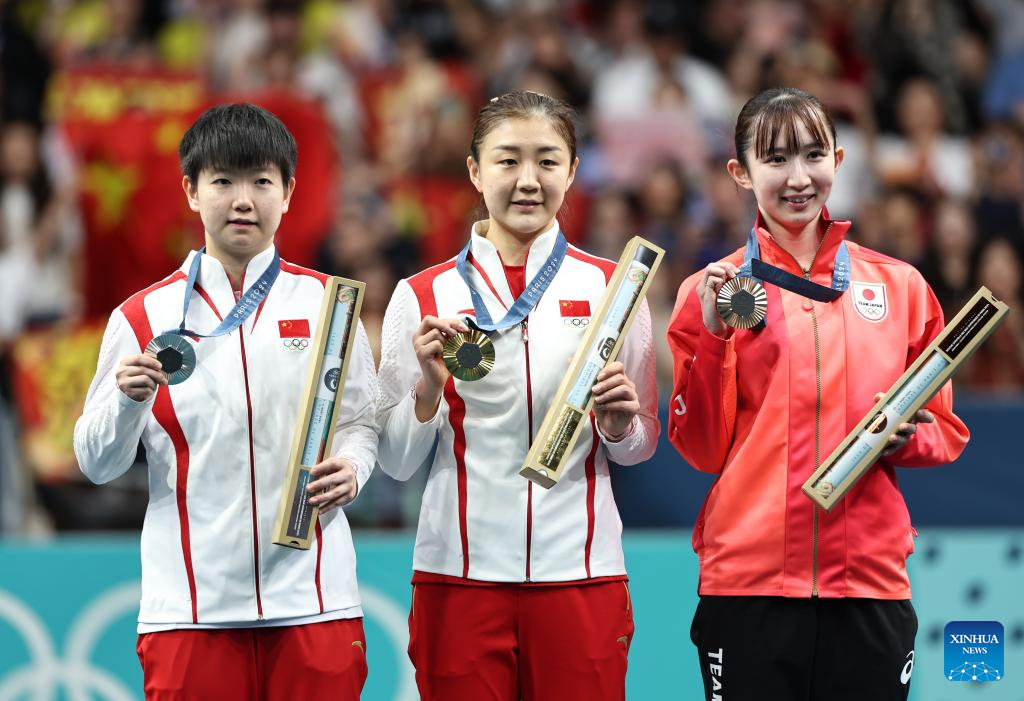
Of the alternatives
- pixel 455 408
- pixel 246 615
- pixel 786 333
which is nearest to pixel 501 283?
pixel 455 408

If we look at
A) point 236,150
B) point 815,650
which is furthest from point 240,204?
point 815,650

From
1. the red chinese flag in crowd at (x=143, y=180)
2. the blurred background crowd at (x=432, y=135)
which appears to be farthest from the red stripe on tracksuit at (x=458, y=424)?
the red chinese flag in crowd at (x=143, y=180)

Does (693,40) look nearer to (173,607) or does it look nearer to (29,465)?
(29,465)

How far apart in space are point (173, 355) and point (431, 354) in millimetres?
620

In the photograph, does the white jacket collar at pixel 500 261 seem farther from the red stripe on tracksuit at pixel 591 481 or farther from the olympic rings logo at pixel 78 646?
the olympic rings logo at pixel 78 646

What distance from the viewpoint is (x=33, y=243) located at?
9.20 m

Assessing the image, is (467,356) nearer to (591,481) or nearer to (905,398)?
(591,481)

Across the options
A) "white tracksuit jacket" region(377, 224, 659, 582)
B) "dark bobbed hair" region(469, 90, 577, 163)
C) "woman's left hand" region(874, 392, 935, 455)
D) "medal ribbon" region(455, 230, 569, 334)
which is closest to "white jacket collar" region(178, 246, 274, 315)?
"white tracksuit jacket" region(377, 224, 659, 582)

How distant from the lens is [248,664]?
137 inches

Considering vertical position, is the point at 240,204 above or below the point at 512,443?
above

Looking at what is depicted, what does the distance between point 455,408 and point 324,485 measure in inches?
18.4

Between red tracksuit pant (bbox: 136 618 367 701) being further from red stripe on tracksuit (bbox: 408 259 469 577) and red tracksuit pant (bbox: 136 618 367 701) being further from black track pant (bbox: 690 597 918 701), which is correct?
black track pant (bbox: 690 597 918 701)

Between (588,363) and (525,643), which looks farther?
(525,643)

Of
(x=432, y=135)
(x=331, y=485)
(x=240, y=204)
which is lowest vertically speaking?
(x=331, y=485)
